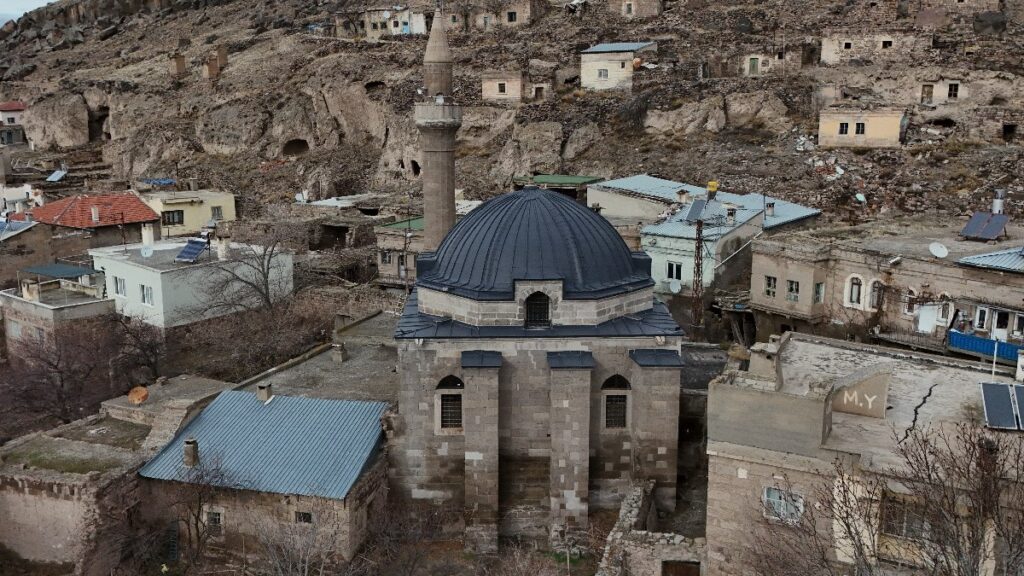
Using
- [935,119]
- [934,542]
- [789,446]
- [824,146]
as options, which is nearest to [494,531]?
[789,446]

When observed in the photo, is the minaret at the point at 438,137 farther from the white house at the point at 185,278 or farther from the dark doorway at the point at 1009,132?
the dark doorway at the point at 1009,132

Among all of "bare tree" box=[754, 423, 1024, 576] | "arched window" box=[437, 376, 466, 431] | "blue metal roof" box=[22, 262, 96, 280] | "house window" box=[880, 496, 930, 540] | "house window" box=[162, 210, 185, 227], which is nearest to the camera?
"bare tree" box=[754, 423, 1024, 576]

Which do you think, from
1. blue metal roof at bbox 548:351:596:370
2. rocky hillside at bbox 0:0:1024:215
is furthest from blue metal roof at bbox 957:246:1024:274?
rocky hillside at bbox 0:0:1024:215

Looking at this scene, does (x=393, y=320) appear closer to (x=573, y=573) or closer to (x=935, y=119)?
(x=573, y=573)

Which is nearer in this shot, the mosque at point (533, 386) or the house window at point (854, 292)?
the mosque at point (533, 386)

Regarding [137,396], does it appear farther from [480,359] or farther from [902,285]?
[902,285]

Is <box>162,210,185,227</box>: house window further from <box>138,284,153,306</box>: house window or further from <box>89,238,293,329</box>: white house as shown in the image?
<box>138,284,153,306</box>: house window

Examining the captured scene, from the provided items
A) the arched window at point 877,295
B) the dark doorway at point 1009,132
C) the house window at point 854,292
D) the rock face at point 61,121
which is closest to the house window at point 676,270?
the house window at point 854,292
